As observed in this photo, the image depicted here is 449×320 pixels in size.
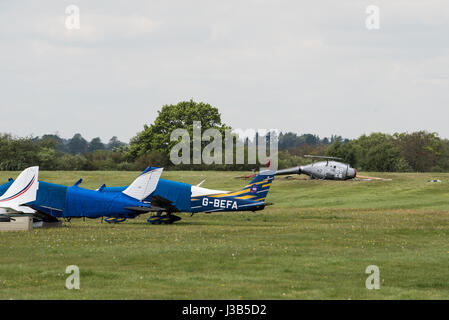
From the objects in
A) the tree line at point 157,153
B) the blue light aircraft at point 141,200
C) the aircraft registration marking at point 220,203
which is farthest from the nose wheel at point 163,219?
the tree line at point 157,153

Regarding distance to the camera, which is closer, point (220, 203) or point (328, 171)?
point (220, 203)

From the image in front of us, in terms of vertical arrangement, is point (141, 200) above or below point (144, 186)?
below

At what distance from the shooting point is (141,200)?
3250cm

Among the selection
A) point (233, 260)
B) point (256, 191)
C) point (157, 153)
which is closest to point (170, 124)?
point (157, 153)

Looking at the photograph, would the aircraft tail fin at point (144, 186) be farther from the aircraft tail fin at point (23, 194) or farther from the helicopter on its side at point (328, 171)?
the helicopter on its side at point (328, 171)

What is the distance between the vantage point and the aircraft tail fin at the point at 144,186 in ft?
107

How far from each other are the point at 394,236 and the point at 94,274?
13892 millimetres

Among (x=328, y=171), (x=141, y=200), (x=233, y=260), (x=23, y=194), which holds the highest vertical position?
(x=23, y=194)

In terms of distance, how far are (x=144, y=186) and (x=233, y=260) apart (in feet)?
46.5

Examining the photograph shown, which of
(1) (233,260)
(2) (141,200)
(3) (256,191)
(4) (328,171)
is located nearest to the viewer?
(1) (233,260)

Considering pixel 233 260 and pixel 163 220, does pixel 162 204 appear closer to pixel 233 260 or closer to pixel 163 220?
pixel 163 220

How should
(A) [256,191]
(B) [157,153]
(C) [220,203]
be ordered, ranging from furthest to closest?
(B) [157,153] < (A) [256,191] < (C) [220,203]

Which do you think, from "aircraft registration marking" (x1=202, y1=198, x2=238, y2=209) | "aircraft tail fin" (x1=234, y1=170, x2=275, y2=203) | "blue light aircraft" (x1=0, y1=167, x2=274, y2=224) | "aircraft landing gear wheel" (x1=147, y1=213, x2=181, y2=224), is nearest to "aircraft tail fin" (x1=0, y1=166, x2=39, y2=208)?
"blue light aircraft" (x1=0, y1=167, x2=274, y2=224)

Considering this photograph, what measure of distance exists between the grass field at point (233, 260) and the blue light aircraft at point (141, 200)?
88 cm
